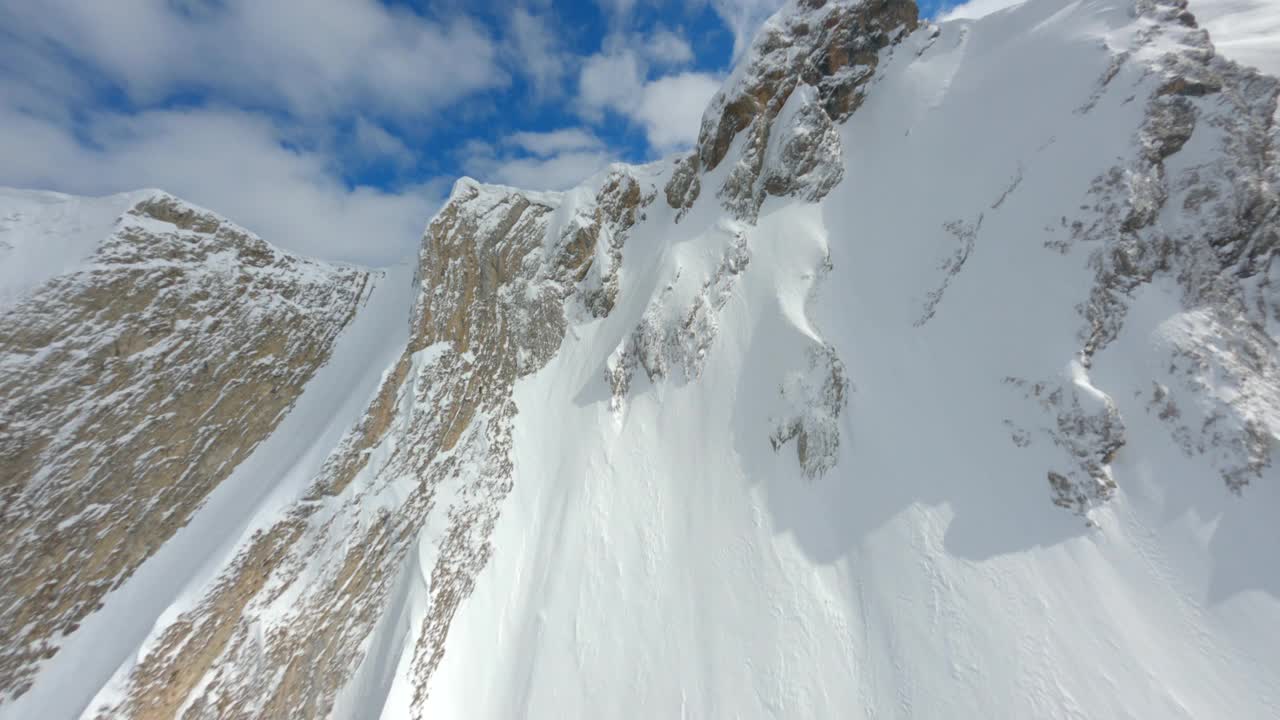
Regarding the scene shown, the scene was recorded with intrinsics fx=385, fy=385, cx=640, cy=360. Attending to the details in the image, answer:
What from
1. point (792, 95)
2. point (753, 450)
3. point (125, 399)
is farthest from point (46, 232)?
point (792, 95)

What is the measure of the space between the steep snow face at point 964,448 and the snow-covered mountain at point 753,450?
0.12m

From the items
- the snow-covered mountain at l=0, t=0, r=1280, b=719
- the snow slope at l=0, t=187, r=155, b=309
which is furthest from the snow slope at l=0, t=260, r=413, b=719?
the snow slope at l=0, t=187, r=155, b=309

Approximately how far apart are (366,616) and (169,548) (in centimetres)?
834

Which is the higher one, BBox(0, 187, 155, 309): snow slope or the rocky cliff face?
BBox(0, 187, 155, 309): snow slope

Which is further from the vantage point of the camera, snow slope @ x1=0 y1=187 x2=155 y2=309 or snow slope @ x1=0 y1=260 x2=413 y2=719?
snow slope @ x1=0 y1=187 x2=155 y2=309

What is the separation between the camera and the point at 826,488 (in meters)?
17.2

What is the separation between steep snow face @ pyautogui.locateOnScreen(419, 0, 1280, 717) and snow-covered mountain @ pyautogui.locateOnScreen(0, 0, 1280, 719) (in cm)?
12

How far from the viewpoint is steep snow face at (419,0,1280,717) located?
39.0 ft

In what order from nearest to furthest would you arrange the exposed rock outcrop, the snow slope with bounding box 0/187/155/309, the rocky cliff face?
the rocky cliff face → the snow slope with bounding box 0/187/155/309 → the exposed rock outcrop

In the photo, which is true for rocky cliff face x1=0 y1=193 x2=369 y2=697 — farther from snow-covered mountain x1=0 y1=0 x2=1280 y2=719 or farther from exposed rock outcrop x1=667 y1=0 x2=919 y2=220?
exposed rock outcrop x1=667 y1=0 x2=919 y2=220

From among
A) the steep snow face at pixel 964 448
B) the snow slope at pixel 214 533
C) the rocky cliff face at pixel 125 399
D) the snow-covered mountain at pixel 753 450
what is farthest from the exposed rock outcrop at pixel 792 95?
the rocky cliff face at pixel 125 399

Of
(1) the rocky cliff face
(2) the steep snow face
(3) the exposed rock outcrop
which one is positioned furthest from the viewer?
(3) the exposed rock outcrop

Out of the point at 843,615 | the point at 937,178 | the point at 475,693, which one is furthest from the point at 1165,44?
the point at 475,693

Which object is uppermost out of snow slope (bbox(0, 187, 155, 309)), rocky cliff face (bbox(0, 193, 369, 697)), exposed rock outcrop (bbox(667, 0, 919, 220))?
snow slope (bbox(0, 187, 155, 309))
